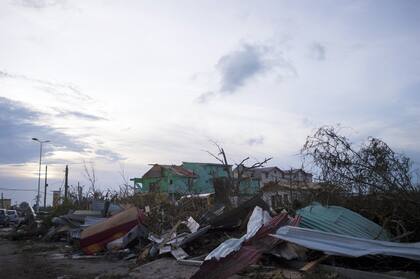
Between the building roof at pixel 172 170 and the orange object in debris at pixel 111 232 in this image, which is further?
the building roof at pixel 172 170

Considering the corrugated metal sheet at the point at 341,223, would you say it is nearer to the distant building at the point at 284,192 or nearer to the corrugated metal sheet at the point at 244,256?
the corrugated metal sheet at the point at 244,256

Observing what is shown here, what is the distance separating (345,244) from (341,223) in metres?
1.36

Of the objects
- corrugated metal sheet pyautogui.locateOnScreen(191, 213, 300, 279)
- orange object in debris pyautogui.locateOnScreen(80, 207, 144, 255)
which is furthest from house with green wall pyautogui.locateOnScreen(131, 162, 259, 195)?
corrugated metal sheet pyautogui.locateOnScreen(191, 213, 300, 279)

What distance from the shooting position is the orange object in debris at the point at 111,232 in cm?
1338

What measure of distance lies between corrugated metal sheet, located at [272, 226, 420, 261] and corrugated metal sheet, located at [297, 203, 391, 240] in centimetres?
96

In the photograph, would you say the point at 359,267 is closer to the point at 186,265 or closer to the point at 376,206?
the point at 376,206

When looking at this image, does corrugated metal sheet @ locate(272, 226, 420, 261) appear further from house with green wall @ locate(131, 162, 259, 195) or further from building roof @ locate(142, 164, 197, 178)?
building roof @ locate(142, 164, 197, 178)

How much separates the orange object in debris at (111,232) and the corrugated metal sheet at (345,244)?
7.13m

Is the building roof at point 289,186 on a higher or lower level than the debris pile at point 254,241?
higher

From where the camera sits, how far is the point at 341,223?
26.3ft

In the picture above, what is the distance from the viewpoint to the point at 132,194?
2123 cm

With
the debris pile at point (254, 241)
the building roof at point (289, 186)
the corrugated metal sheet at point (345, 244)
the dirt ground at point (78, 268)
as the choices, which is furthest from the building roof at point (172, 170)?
the corrugated metal sheet at point (345, 244)

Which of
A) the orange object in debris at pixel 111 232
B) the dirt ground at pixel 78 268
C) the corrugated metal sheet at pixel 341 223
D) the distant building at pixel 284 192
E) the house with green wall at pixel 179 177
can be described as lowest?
the dirt ground at pixel 78 268

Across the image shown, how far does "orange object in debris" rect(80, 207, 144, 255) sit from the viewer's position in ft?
43.9
